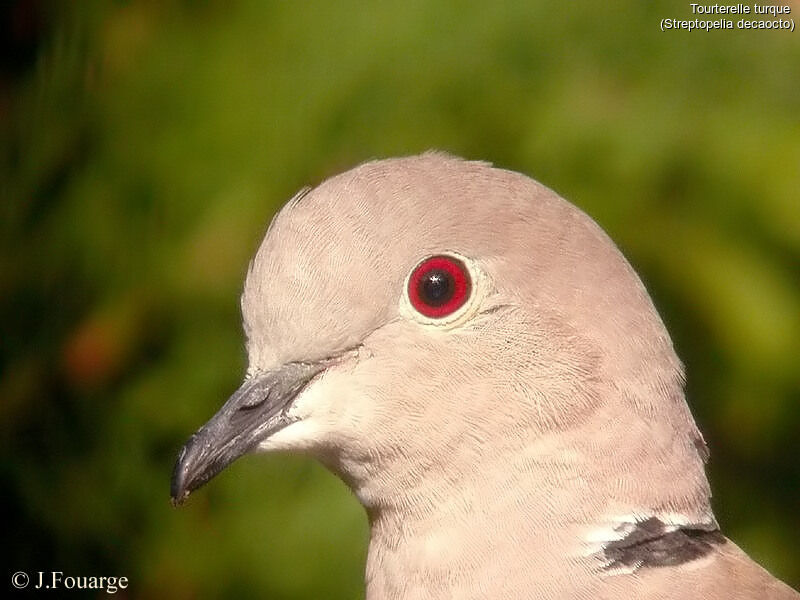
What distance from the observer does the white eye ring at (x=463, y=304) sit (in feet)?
4.93

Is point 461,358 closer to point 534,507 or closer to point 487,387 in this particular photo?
point 487,387

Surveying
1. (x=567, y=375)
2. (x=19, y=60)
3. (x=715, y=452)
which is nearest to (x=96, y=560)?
(x=19, y=60)

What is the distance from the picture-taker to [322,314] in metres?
1.48

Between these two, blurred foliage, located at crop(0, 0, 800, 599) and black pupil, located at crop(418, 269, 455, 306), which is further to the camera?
blurred foliage, located at crop(0, 0, 800, 599)

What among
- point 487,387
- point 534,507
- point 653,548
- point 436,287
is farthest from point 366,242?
point 653,548

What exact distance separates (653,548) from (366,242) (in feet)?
1.82

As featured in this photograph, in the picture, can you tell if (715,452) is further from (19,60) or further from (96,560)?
(19,60)

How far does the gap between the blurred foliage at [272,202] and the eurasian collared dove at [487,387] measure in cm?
99

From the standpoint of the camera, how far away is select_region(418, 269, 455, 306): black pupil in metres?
1.49

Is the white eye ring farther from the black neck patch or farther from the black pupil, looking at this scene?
the black neck patch

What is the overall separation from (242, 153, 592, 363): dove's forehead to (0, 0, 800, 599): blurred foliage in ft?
3.20

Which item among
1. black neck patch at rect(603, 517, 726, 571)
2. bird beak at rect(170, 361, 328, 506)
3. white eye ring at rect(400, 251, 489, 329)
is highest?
white eye ring at rect(400, 251, 489, 329)

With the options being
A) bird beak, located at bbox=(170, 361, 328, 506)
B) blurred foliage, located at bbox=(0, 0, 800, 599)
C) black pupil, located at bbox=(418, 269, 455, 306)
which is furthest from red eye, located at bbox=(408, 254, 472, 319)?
blurred foliage, located at bbox=(0, 0, 800, 599)

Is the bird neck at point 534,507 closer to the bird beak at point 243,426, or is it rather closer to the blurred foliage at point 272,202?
the bird beak at point 243,426
